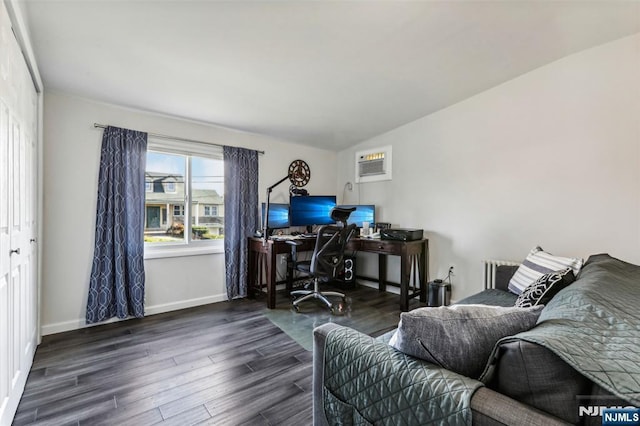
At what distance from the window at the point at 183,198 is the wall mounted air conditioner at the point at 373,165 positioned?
200 cm

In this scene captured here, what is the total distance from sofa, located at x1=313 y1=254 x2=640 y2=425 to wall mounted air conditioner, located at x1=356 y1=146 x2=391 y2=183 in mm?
3003

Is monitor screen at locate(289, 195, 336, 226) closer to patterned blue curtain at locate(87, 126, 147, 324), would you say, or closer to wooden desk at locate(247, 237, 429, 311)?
wooden desk at locate(247, 237, 429, 311)

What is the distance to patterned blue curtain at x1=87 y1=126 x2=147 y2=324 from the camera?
2.69 meters

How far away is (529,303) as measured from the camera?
63.4 inches

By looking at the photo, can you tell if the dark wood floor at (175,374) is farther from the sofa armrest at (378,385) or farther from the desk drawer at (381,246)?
the desk drawer at (381,246)

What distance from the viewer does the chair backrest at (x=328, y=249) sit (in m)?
3.19

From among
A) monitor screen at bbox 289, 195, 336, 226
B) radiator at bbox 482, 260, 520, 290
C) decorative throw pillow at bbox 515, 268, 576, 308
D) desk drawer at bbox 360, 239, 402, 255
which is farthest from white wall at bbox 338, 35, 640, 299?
decorative throw pillow at bbox 515, 268, 576, 308

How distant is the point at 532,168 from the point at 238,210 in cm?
320

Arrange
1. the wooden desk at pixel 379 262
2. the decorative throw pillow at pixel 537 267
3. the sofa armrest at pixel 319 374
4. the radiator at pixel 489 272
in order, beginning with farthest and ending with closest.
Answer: the wooden desk at pixel 379 262 < the radiator at pixel 489 272 < the decorative throw pillow at pixel 537 267 < the sofa armrest at pixel 319 374

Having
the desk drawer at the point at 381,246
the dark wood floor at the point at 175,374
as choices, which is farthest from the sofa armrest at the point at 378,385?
the desk drawer at the point at 381,246

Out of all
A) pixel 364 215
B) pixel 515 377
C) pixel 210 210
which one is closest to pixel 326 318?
pixel 364 215

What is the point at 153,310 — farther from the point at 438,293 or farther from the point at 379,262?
the point at 438,293

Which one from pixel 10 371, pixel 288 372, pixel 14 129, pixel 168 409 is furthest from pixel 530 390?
pixel 14 129

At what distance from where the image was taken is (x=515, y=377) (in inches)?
29.4
